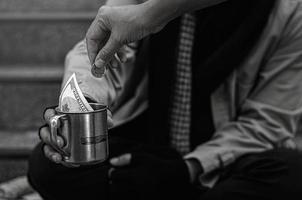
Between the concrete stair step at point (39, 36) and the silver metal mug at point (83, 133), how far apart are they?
1.07 m

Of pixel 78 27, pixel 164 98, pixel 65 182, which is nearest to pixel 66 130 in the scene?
pixel 65 182

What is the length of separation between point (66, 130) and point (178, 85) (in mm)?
503

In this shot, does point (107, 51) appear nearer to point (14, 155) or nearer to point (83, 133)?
point (83, 133)

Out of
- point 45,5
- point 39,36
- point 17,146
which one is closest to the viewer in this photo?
point 17,146

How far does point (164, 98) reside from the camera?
1.36m

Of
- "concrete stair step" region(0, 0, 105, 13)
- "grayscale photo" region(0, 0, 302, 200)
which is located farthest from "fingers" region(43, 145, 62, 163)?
"concrete stair step" region(0, 0, 105, 13)

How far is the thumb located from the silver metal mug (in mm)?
83

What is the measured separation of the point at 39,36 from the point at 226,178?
37.7 inches

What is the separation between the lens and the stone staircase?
5.59 ft

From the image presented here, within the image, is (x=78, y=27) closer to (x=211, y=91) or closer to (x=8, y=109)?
(x=8, y=109)

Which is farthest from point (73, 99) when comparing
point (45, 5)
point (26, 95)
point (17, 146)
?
point (45, 5)

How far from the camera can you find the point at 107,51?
933 millimetres

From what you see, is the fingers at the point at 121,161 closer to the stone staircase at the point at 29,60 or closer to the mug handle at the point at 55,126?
the mug handle at the point at 55,126

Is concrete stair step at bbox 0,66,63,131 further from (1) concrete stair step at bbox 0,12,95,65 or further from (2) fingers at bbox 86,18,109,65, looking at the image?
(2) fingers at bbox 86,18,109,65
